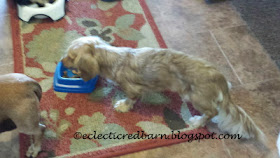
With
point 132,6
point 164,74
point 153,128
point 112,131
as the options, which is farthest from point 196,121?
point 132,6

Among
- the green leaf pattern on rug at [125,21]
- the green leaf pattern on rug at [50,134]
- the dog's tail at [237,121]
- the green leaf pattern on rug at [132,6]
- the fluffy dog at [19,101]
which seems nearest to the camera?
the fluffy dog at [19,101]

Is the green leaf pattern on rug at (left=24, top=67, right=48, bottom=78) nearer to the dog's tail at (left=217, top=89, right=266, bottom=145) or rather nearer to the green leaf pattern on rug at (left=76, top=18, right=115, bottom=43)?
the green leaf pattern on rug at (left=76, top=18, right=115, bottom=43)

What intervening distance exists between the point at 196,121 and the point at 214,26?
117 centimetres

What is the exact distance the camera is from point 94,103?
242cm

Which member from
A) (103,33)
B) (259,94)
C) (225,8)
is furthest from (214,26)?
(103,33)

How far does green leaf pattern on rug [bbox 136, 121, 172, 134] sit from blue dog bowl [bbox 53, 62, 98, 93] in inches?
20.4

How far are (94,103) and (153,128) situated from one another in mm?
527

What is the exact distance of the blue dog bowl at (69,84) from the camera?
7.77ft

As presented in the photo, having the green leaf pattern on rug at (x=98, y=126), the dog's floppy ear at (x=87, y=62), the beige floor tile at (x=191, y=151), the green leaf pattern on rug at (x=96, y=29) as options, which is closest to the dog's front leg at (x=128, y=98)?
the green leaf pattern on rug at (x=98, y=126)

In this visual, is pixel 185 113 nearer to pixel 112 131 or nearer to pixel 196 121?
pixel 196 121

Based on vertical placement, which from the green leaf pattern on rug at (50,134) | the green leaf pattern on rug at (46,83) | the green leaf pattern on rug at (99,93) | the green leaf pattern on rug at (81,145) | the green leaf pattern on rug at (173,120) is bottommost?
the green leaf pattern on rug at (81,145)

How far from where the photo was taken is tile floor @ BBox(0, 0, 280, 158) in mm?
2234

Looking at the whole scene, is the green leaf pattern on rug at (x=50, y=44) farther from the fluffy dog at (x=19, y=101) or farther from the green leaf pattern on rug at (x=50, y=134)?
the fluffy dog at (x=19, y=101)

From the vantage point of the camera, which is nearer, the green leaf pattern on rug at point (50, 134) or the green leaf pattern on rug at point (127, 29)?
the green leaf pattern on rug at point (50, 134)
